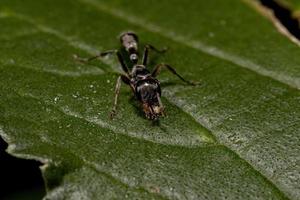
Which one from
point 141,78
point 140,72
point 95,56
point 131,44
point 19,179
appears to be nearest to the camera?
point 141,78

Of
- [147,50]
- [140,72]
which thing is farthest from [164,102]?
[147,50]

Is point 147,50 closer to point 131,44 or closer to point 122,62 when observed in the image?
point 131,44

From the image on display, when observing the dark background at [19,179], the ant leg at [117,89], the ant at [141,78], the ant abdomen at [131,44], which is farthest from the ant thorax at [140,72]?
the dark background at [19,179]

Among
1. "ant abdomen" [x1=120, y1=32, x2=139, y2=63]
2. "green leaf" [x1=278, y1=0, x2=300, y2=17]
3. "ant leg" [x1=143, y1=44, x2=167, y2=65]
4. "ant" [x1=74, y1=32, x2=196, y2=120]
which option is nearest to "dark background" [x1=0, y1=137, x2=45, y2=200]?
"ant" [x1=74, y1=32, x2=196, y2=120]

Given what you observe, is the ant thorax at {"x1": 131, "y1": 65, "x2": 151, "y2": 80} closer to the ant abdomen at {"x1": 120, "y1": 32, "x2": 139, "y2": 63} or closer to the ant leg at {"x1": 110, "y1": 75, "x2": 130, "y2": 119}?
the ant leg at {"x1": 110, "y1": 75, "x2": 130, "y2": 119}

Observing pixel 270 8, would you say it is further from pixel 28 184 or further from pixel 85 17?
pixel 28 184

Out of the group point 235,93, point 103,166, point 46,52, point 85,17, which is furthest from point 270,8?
point 103,166
